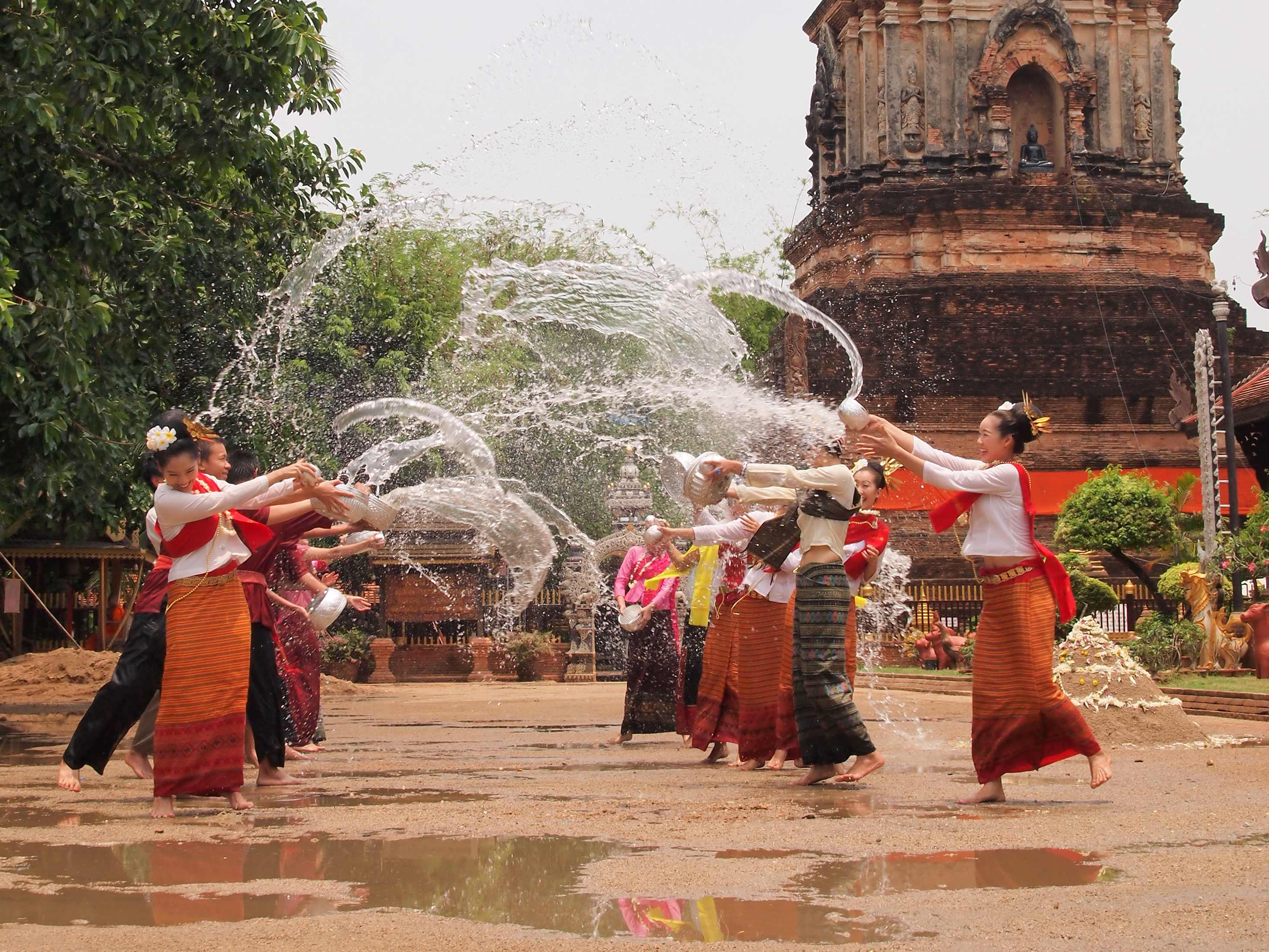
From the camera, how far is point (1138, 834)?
508 cm

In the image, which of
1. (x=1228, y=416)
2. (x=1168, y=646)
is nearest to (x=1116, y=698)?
(x=1168, y=646)

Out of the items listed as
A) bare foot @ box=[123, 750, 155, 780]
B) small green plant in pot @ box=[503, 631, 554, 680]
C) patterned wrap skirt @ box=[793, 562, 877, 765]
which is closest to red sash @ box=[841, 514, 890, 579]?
patterned wrap skirt @ box=[793, 562, 877, 765]

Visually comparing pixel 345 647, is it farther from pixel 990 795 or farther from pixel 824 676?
pixel 990 795

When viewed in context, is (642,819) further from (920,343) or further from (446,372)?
(920,343)

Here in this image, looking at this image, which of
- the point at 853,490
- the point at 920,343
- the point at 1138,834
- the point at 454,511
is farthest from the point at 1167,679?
the point at 920,343

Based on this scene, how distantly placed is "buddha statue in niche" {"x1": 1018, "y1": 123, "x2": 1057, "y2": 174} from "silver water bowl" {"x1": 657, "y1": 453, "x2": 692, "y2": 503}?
23619 millimetres

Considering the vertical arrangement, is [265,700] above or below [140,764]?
above

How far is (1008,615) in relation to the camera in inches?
242

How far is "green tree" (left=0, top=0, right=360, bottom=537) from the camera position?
9750 millimetres

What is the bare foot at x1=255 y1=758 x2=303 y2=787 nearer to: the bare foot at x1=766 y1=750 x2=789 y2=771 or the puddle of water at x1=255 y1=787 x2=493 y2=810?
the puddle of water at x1=255 y1=787 x2=493 y2=810

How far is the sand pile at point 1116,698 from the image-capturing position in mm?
9008

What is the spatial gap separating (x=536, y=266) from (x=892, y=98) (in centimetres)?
1917

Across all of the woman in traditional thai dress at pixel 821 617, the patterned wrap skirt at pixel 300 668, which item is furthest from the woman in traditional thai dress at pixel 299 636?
the woman in traditional thai dress at pixel 821 617

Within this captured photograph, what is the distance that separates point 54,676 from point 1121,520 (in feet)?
44.7
